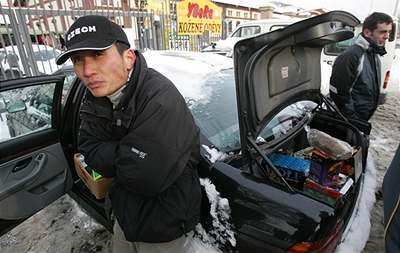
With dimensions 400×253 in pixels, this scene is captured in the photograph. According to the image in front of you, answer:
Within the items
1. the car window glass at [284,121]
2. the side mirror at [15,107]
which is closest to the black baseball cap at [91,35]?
the car window glass at [284,121]

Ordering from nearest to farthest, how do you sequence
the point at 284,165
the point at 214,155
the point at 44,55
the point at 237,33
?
the point at 214,155 < the point at 284,165 < the point at 44,55 < the point at 237,33

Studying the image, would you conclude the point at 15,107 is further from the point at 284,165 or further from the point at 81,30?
the point at 284,165

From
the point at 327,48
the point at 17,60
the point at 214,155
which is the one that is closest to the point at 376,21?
the point at 214,155

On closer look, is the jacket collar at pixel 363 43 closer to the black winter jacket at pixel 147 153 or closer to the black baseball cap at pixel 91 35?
the black winter jacket at pixel 147 153

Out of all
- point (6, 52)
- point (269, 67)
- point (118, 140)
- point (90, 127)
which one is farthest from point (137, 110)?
point (6, 52)

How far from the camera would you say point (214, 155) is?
1605mm

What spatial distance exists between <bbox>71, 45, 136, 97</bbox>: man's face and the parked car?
395 centimetres

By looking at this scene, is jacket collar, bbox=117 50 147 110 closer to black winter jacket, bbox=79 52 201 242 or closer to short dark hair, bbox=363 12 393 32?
black winter jacket, bbox=79 52 201 242

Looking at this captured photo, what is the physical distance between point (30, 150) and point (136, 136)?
1.44m

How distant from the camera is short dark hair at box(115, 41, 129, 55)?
4.14ft

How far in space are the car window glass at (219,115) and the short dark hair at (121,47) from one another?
70 cm

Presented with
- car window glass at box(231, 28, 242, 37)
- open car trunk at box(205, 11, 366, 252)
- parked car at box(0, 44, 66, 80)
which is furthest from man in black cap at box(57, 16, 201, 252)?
car window glass at box(231, 28, 242, 37)

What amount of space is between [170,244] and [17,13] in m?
4.64

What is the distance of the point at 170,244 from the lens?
56.2 inches
